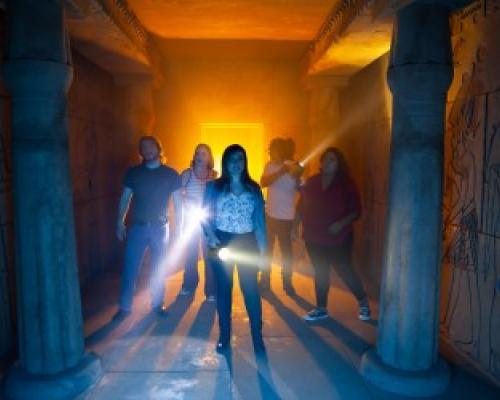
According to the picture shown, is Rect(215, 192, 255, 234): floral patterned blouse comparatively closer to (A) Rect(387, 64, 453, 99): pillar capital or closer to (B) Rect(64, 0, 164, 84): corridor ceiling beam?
(A) Rect(387, 64, 453, 99): pillar capital

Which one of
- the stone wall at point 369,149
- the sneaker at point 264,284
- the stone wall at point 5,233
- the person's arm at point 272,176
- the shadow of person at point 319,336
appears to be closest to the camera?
the stone wall at point 5,233

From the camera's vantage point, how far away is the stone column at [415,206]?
3.13 metres

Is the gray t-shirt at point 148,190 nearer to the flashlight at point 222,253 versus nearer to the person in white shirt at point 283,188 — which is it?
the flashlight at point 222,253

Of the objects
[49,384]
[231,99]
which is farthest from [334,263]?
[231,99]

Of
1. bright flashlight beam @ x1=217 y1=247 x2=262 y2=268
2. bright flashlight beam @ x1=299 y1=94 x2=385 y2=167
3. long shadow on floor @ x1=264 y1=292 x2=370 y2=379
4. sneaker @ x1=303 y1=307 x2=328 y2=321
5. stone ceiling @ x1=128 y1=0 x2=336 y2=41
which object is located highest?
stone ceiling @ x1=128 y1=0 x2=336 y2=41

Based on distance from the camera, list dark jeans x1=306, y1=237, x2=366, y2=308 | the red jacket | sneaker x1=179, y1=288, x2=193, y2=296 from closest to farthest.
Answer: the red jacket, dark jeans x1=306, y1=237, x2=366, y2=308, sneaker x1=179, y1=288, x2=193, y2=296

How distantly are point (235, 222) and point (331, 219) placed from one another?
3.90ft

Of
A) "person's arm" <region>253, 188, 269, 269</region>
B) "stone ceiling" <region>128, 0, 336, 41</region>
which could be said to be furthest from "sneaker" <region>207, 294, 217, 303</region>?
"stone ceiling" <region>128, 0, 336, 41</region>

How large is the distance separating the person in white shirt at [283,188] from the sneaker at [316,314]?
78 cm

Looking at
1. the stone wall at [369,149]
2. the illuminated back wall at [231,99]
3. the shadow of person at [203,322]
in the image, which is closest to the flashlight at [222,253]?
the shadow of person at [203,322]

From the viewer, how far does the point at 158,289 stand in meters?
4.57

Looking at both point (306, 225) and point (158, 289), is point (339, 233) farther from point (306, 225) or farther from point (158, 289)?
point (158, 289)

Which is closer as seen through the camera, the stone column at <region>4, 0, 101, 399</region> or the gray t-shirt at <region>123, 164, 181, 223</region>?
the stone column at <region>4, 0, 101, 399</region>

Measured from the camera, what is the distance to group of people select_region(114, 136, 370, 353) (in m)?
3.59
